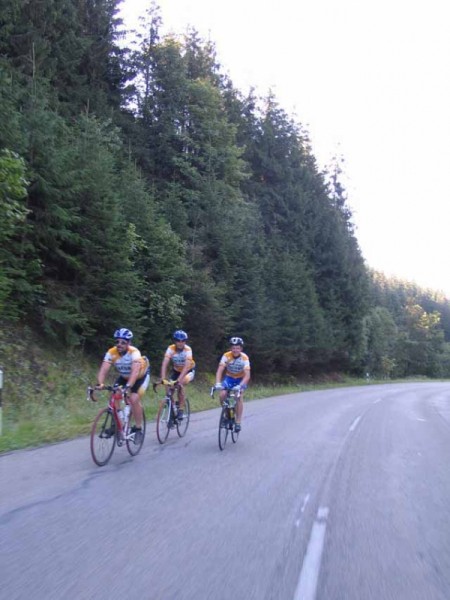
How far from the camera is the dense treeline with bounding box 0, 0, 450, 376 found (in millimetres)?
16750

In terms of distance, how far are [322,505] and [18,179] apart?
1032 cm

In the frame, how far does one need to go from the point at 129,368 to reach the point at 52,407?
19.7ft

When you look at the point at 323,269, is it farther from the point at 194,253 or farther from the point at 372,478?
the point at 372,478

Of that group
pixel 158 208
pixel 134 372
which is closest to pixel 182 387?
pixel 134 372

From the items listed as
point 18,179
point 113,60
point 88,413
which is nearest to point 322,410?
point 88,413

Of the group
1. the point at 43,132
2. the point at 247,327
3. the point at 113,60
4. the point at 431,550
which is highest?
the point at 113,60

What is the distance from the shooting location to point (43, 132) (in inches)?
669

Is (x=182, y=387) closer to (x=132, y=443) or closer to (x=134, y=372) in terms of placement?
(x=132, y=443)

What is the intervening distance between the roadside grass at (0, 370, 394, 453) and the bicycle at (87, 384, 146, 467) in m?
1.77

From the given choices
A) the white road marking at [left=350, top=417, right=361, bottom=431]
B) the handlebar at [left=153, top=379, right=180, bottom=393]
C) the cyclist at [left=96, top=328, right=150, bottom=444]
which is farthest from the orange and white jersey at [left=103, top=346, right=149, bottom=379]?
the white road marking at [left=350, top=417, right=361, bottom=431]

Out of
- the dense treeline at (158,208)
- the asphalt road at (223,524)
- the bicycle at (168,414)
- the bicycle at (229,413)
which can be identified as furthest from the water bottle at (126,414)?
the dense treeline at (158,208)

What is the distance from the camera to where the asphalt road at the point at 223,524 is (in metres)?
3.94

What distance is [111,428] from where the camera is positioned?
7785 mm

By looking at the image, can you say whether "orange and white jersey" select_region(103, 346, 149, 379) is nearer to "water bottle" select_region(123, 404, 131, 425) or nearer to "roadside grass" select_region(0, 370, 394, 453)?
"water bottle" select_region(123, 404, 131, 425)
